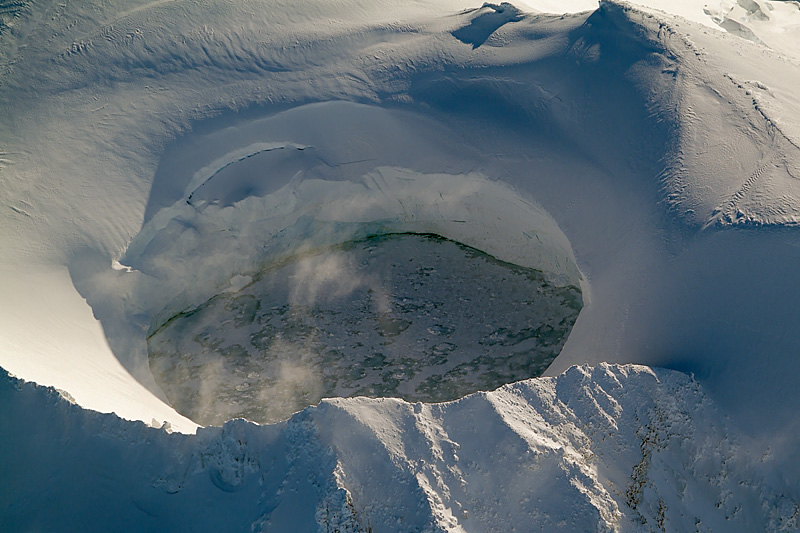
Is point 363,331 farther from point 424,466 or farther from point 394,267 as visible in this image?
point 424,466

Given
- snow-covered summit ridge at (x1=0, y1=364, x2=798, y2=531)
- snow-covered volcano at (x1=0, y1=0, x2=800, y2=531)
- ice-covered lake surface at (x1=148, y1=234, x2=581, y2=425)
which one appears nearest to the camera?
snow-covered summit ridge at (x1=0, y1=364, x2=798, y2=531)

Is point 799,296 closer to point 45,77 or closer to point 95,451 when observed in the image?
point 95,451

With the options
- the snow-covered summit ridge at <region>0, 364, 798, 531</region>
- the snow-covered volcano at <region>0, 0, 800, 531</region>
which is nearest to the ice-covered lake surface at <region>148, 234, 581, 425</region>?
the snow-covered volcano at <region>0, 0, 800, 531</region>

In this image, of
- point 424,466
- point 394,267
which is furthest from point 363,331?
point 424,466

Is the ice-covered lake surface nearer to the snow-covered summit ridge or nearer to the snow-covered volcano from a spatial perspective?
the snow-covered volcano

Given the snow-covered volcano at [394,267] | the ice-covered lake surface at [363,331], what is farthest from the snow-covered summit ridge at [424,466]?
the ice-covered lake surface at [363,331]
